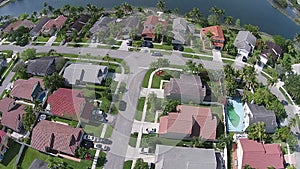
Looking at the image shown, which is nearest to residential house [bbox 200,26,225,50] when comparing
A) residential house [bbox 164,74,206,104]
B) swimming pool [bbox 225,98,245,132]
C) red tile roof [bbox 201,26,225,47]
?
red tile roof [bbox 201,26,225,47]

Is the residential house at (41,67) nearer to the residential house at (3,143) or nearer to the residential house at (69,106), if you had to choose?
the residential house at (69,106)

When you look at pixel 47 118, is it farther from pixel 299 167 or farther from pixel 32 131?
pixel 299 167

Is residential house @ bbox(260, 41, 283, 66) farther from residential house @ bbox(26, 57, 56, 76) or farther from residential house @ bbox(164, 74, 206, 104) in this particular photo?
residential house @ bbox(26, 57, 56, 76)

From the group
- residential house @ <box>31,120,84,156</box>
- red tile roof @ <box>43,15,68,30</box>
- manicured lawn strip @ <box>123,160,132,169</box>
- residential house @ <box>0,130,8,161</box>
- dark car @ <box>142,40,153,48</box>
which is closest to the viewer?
manicured lawn strip @ <box>123,160,132,169</box>

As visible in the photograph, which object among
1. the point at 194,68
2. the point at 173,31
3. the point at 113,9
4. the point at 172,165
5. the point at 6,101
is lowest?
the point at 172,165

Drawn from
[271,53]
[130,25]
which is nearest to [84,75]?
[130,25]

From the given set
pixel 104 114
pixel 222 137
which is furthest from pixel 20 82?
pixel 222 137

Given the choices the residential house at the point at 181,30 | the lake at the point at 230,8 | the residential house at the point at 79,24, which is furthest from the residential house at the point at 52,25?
the residential house at the point at 181,30

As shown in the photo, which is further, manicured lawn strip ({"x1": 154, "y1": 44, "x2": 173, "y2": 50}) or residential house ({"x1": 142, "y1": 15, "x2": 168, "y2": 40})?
residential house ({"x1": 142, "y1": 15, "x2": 168, "y2": 40})
